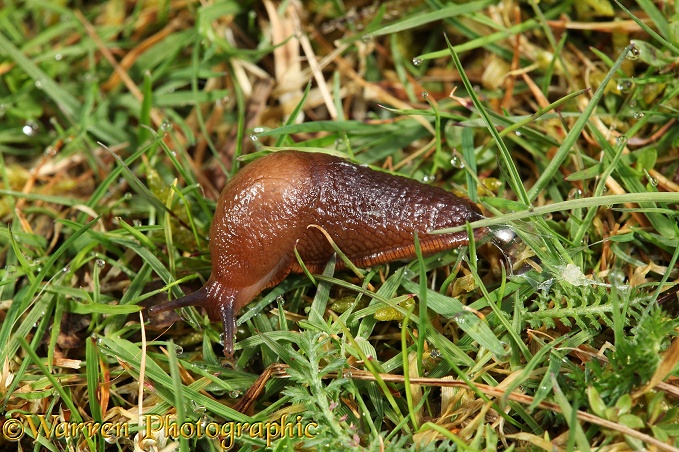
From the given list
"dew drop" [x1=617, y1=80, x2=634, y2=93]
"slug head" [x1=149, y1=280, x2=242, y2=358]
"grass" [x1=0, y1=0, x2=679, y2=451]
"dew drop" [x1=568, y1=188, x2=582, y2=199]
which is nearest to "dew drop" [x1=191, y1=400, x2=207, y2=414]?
"grass" [x1=0, y1=0, x2=679, y2=451]

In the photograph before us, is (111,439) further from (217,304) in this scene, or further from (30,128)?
(30,128)

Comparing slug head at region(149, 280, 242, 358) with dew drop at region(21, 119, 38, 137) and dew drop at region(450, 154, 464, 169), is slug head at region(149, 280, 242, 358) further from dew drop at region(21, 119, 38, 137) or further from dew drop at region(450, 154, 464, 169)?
dew drop at region(21, 119, 38, 137)

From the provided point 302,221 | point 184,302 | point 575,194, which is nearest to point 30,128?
point 184,302

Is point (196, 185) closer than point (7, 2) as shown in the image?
Yes

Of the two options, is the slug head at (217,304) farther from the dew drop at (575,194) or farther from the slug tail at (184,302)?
the dew drop at (575,194)

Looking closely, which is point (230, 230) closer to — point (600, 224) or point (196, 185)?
point (196, 185)

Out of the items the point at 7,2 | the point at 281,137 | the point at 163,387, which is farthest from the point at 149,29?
the point at 163,387
